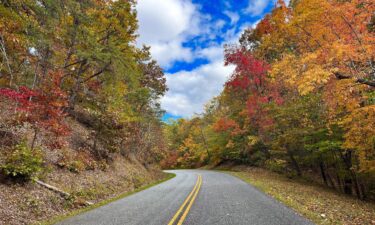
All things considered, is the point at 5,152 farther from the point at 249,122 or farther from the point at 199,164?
the point at 199,164

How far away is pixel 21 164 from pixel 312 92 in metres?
15.6

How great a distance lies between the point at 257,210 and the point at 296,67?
5.30 meters

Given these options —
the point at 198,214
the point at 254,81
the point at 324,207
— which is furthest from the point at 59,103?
the point at 254,81

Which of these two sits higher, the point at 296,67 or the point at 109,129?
the point at 296,67

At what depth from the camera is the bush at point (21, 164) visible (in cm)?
841

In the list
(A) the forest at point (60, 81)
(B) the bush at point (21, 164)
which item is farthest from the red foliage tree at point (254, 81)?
(B) the bush at point (21, 164)

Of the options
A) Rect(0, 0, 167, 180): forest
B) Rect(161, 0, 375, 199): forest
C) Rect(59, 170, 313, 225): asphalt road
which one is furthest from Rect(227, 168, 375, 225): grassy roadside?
Rect(0, 0, 167, 180): forest

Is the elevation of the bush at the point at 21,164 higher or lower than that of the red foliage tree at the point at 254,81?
lower

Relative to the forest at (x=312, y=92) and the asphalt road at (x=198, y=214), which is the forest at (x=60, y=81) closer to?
the asphalt road at (x=198, y=214)

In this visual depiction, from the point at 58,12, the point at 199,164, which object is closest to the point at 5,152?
the point at 58,12

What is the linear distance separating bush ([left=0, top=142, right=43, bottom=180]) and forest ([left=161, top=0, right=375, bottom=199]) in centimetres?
975

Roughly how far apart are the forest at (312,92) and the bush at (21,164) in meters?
9.75

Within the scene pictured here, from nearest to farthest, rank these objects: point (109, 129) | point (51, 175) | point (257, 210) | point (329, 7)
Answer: point (257, 210) → point (329, 7) → point (51, 175) → point (109, 129)

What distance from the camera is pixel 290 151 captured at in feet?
72.7
